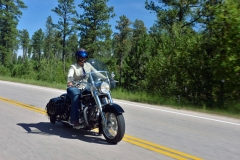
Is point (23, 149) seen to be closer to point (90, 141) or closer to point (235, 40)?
point (90, 141)

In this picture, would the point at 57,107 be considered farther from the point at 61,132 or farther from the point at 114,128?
the point at 114,128

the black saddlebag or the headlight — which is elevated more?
the headlight

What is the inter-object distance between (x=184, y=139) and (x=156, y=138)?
628 mm

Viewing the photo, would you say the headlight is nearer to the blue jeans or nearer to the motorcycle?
the motorcycle

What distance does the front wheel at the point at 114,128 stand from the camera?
583 cm

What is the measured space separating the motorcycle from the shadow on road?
25 centimetres

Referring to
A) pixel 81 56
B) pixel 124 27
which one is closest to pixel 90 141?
pixel 81 56

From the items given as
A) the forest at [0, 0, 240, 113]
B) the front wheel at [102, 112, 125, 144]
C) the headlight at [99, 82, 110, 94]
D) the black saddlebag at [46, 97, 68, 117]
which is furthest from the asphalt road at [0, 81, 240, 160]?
the forest at [0, 0, 240, 113]

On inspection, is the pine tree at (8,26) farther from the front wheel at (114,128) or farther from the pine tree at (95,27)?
the front wheel at (114,128)

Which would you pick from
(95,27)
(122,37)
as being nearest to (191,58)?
(95,27)

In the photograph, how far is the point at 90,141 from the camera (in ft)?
20.6

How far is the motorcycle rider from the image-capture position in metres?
6.54

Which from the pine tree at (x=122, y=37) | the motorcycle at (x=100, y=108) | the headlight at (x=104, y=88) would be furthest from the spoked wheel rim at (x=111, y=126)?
the pine tree at (x=122, y=37)

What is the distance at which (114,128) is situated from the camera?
6074 mm
